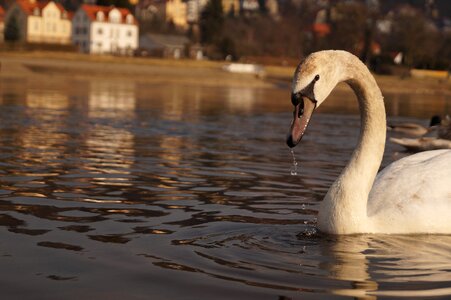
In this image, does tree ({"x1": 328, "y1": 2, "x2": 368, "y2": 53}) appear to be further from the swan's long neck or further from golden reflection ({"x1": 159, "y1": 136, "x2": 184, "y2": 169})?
the swan's long neck

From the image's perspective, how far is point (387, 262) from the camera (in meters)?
6.53

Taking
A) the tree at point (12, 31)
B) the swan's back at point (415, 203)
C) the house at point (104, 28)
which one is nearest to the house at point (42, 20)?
the house at point (104, 28)

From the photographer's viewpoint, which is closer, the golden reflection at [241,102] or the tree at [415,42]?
the golden reflection at [241,102]

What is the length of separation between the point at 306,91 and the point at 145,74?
55.6 meters

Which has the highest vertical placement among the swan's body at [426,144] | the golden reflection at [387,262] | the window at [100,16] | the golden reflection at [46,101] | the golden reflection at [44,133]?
the window at [100,16]

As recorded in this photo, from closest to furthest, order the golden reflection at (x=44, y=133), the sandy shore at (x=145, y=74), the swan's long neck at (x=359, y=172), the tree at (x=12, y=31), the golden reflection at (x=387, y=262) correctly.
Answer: the golden reflection at (x=387, y=262) < the swan's long neck at (x=359, y=172) < the golden reflection at (x=44, y=133) < the sandy shore at (x=145, y=74) < the tree at (x=12, y=31)

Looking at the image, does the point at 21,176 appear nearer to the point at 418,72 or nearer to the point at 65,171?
the point at 65,171

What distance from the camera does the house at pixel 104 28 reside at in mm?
136500

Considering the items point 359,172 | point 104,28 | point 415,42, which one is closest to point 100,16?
point 104,28

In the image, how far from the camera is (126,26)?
138 metres

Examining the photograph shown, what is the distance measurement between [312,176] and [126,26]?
127931mm

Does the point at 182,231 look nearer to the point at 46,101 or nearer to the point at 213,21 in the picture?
the point at 46,101

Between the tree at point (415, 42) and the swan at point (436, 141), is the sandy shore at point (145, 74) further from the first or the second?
the swan at point (436, 141)

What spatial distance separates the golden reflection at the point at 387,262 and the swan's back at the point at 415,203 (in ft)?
0.34
